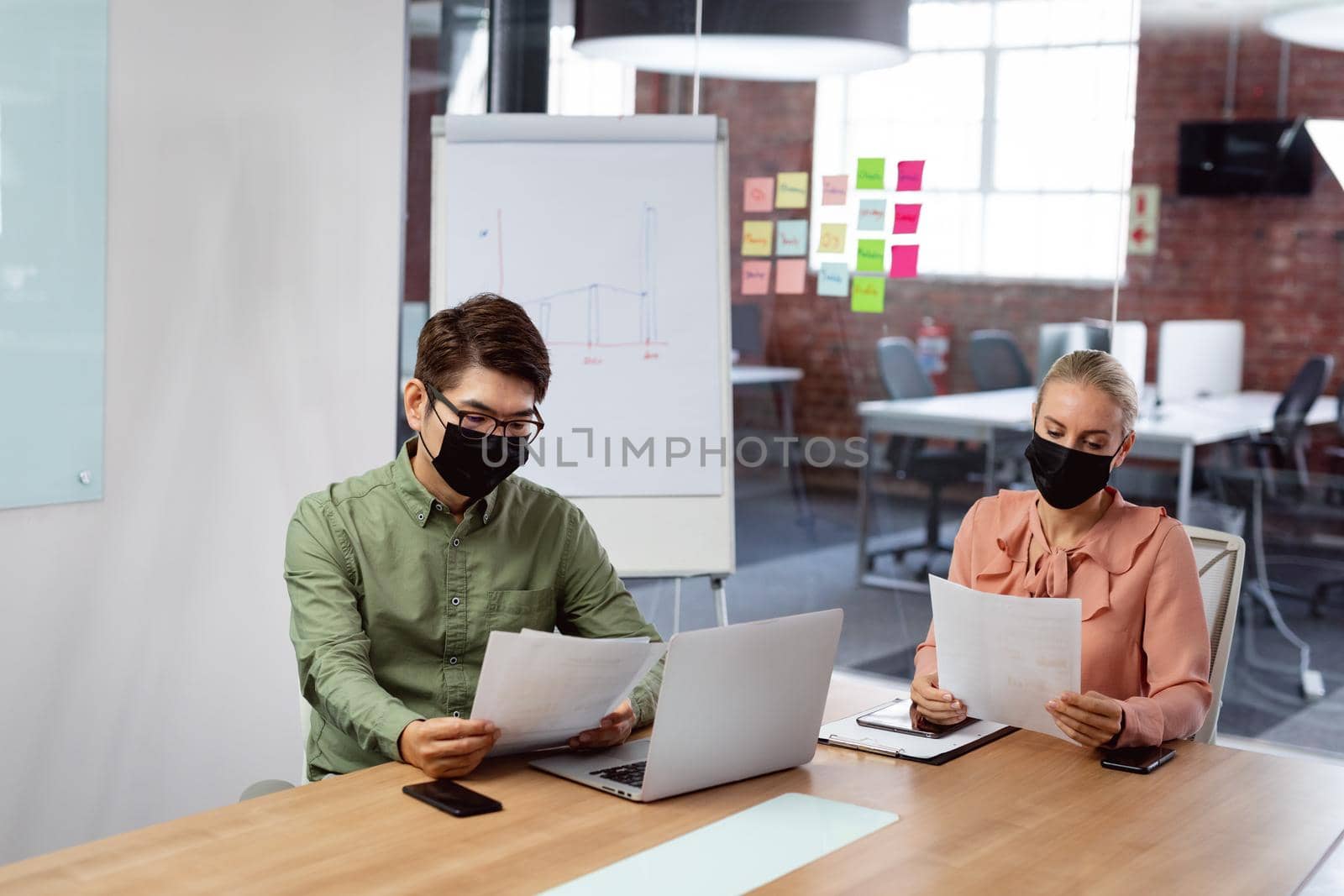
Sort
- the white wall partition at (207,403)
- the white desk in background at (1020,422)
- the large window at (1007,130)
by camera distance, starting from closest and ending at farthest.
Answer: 1. the white wall partition at (207,403)
2. the white desk in background at (1020,422)
3. the large window at (1007,130)

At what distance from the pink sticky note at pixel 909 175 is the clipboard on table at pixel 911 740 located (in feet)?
7.84

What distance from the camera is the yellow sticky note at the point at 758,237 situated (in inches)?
170

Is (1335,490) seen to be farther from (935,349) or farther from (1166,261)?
(935,349)

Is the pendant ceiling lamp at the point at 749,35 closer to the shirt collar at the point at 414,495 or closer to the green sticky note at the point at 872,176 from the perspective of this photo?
the green sticky note at the point at 872,176

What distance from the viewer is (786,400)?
15.0ft

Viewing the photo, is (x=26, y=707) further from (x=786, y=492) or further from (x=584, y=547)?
(x=786, y=492)

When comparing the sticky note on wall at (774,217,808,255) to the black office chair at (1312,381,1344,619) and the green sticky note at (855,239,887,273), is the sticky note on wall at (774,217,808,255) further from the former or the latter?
the black office chair at (1312,381,1344,619)

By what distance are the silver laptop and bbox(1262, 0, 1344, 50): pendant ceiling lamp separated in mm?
2765

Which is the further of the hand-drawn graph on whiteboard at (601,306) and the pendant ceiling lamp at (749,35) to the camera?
the pendant ceiling lamp at (749,35)

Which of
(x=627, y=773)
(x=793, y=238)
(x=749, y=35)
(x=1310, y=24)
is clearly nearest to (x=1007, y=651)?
(x=627, y=773)

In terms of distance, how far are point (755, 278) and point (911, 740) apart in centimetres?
248

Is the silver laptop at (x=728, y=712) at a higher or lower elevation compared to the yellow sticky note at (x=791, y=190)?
lower

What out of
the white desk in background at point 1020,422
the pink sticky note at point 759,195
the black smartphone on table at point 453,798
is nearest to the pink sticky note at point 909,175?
the pink sticky note at point 759,195

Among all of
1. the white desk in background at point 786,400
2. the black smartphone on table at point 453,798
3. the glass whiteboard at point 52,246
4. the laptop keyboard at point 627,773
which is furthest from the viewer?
the white desk in background at point 786,400
